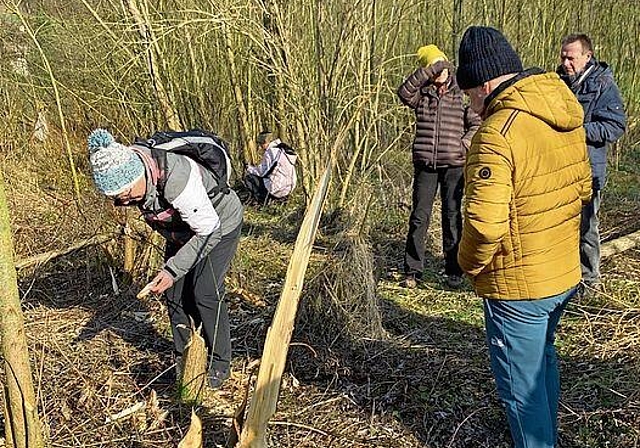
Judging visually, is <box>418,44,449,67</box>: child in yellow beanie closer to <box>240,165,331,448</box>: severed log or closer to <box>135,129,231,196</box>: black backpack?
<box>135,129,231,196</box>: black backpack

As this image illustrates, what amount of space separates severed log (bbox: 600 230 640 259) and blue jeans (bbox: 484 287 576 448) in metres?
2.96

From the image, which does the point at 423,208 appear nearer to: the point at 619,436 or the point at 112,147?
the point at 619,436

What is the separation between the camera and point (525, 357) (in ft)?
8.41

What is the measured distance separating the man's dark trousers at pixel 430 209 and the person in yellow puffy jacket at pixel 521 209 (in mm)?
2276

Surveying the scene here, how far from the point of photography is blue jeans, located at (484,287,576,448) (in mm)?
2535

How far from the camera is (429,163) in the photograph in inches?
194

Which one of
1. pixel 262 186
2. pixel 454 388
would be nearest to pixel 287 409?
pixel 454 388

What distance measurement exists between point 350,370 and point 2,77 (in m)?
5.61

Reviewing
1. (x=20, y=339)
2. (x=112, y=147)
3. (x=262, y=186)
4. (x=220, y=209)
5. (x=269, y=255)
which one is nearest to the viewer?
(x=20, y=339)

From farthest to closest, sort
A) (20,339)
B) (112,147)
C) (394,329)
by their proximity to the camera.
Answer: (394,329) < (112,147) < (20,339)

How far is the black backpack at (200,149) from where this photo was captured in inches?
125

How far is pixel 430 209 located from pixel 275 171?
2.89 metres

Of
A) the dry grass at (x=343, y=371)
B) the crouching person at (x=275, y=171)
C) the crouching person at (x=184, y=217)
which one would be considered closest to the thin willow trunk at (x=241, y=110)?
the crouching person at (x=275, y=171)

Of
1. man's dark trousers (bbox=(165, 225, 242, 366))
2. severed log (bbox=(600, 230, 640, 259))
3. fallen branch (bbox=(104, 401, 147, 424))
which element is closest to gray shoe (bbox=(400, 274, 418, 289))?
severed log (bbox=(600, 230, 640, 259))
